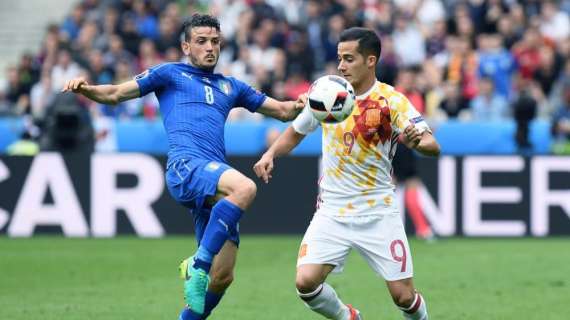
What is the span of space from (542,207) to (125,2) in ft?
34.7

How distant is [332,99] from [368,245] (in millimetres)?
1126

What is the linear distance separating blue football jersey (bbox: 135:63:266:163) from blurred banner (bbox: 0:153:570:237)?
28.4 feet

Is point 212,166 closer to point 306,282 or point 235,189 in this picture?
point 235,189

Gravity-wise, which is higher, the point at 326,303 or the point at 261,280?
the point at 326,303

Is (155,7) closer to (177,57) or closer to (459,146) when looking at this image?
(177,57)

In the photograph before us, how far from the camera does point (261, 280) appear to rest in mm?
13375

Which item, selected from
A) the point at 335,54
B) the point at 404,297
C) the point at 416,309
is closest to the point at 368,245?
the point at 404,297

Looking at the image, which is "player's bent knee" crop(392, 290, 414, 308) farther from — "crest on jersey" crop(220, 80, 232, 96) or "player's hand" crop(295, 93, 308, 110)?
"crest on jersey" crop(220, 80, 232, 96)

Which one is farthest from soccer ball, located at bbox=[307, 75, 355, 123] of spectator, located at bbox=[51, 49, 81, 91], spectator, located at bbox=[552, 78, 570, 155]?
spectator, located at bbox=[51, 49, 81, 91]

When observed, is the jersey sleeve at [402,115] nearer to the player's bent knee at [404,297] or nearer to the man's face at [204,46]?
the player's bent knee at [404,297]

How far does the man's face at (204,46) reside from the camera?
8992 mm

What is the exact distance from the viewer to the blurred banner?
17.7 meters

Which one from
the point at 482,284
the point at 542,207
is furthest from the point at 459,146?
the point at 482,284

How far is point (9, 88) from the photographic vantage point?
75.9 ft
